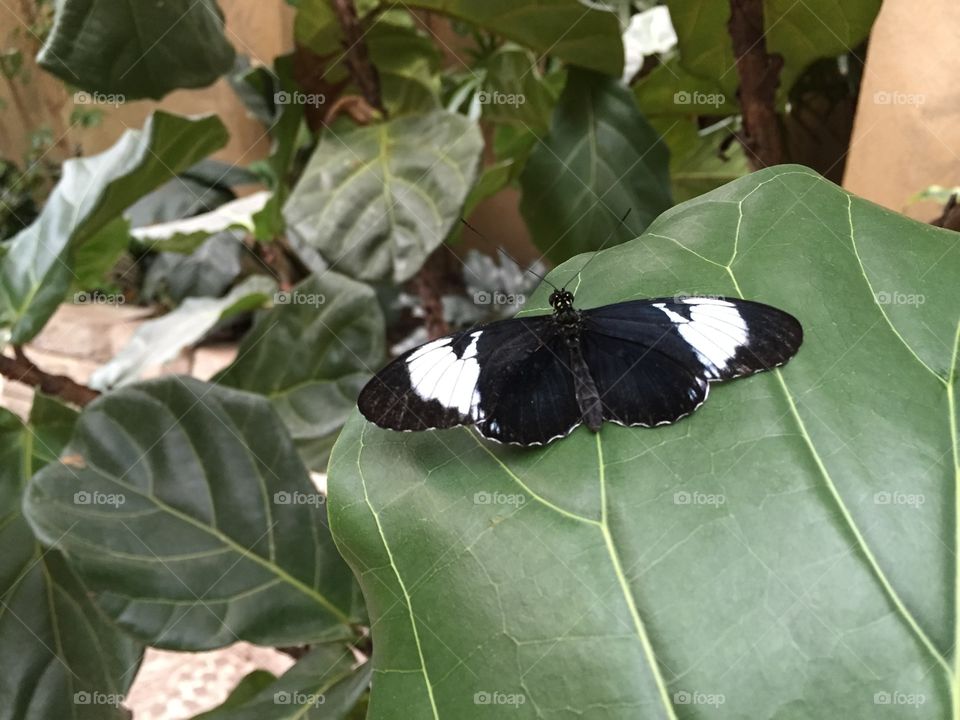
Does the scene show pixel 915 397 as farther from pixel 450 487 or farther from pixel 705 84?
pixel 705 84

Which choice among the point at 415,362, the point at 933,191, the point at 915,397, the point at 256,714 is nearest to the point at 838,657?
the point at 915,397
